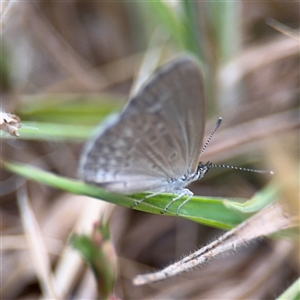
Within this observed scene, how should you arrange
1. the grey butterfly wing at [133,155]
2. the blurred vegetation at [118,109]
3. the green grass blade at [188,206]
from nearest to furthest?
the green grass blade at [188,206]
the grey butterfly wing at [133,155]
the blurred vegetation at [118,109]

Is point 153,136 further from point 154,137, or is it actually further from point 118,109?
point 118,109

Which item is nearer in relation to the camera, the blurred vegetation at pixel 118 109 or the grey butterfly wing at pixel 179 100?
the grey butterfly wing at pixel 179 100

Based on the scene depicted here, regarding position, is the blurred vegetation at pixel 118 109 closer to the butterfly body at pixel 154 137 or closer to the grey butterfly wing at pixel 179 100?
the butterfly body at pixel 154 137

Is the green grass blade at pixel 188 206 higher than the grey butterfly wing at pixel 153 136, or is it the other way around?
the grey butterfly wing at pixel 153 136

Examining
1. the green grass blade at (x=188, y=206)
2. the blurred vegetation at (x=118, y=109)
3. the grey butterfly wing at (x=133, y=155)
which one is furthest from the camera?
the blurred vegetation at (x=118, y=109)

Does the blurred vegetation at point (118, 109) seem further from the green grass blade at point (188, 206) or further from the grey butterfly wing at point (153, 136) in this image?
the grey butterfly wing at point (153, 136)

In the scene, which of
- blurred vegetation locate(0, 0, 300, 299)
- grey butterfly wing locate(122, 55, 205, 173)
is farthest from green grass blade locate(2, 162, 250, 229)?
grey butterfly wing locate(122, 55, 205, 173)

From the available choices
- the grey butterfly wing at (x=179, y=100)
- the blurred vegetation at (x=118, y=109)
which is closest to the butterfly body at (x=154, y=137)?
the grey butterfly wing at (x=179, y=100)

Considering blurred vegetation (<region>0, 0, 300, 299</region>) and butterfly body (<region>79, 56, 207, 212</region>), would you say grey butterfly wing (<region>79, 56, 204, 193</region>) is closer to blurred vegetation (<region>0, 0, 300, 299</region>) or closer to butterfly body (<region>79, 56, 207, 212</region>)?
butterfly body (<region>79, 56, 207, 212</region>)
